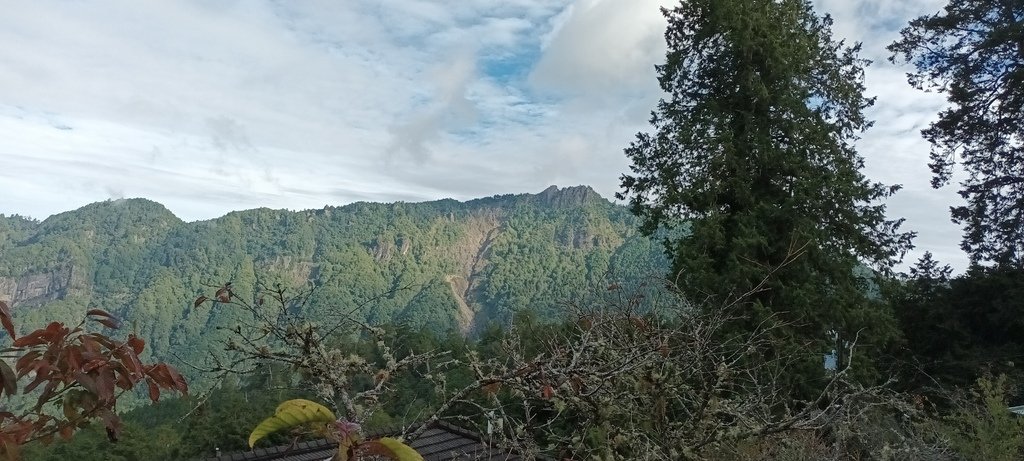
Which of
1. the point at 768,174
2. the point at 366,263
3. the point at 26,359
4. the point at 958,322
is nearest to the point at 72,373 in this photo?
the point at 26,359

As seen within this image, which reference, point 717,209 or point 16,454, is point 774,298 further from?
point 16,454

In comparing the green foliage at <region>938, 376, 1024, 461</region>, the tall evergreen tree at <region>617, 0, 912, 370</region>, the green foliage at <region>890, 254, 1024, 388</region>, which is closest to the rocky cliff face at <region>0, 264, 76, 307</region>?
the tall evergreen tree at <region>617, 0, 912, 370</region>

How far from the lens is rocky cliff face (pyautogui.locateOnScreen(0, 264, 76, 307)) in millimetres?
172875

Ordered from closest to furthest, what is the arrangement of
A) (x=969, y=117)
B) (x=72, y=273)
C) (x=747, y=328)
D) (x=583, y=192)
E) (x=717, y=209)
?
(x=747, y=328) → (x=717, y=209) → (x=969, y=117) → (x=72, y=273) → (x=583, y=192)

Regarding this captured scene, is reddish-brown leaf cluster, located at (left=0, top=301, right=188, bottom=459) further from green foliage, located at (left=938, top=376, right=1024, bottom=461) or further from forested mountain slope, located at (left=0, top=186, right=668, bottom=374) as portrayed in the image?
forested mountain slope, located at (left=0, top=186, right=668, bottom=374)

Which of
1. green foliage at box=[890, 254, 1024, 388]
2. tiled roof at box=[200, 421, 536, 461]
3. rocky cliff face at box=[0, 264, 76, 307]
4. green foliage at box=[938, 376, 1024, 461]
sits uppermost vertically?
green foliage at box=[890, 254, 1024, 388]

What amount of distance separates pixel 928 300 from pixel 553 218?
17392 cm

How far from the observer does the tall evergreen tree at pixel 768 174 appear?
37.8 ft

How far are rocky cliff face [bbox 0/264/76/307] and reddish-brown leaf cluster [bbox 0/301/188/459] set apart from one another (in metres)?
208

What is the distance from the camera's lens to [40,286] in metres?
180

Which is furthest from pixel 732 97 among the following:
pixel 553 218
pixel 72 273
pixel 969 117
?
pixel 72 273

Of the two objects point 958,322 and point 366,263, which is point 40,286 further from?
point 958,322

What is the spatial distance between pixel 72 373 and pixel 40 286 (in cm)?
22285

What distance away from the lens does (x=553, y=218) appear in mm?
187750
